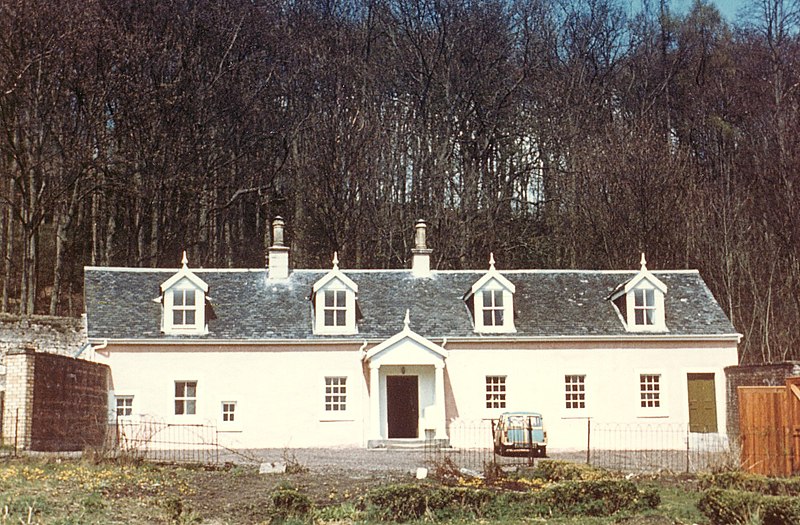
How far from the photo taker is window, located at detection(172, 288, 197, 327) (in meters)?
33.0

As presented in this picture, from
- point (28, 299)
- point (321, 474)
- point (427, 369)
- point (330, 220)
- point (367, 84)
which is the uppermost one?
point (367, 84)

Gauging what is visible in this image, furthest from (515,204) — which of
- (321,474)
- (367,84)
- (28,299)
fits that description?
(321,474)

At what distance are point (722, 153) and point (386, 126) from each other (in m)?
15.6

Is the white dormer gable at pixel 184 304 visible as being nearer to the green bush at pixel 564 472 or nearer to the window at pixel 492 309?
the window at pixel 492 309

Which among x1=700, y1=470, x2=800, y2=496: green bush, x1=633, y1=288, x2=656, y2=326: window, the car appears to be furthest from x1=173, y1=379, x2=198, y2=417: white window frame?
x1=700, y1=470, x2=800, y2=496: green bush

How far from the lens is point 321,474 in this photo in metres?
21.8

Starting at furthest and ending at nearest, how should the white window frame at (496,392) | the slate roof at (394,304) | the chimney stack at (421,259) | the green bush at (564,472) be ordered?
the chimney stack at (421,259), the white window frame at (496,392), the slate roof at (394,304), the green bush at (564,472)

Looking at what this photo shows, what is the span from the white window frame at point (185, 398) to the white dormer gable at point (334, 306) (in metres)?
4.29

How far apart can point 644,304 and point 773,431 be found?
1259cm

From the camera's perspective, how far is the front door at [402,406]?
3331cm

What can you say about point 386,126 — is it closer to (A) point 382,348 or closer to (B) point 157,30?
(B) point 157,30

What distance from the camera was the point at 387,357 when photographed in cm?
3231

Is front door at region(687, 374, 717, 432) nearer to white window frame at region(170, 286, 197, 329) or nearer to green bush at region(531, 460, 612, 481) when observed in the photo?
green bush at region(531, 460, 612, 481)

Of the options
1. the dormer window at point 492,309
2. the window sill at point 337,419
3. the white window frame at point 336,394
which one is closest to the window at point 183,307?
the white window frame at point 336,394
